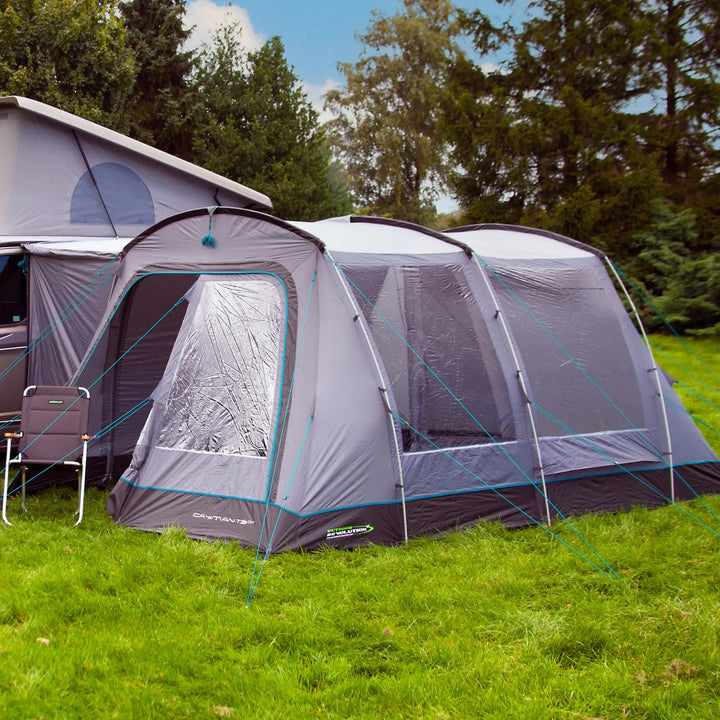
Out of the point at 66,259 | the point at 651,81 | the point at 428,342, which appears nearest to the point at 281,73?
the point at 651,81

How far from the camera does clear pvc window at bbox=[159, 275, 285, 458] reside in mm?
5113

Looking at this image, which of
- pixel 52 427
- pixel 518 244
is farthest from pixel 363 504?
pixel 518 244

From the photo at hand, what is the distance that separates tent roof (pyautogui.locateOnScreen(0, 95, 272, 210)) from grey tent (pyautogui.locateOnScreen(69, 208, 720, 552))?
4.00 m

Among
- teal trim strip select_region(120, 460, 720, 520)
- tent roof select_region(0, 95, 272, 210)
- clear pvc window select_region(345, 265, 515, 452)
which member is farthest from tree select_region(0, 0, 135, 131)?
teal trim strip select_region(120, 460, 720, 520)

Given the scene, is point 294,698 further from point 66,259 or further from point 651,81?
Answer: point 651,81

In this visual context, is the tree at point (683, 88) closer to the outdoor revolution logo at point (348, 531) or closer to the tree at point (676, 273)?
the tree at point (676, 273)

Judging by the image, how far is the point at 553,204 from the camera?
13.9 metres

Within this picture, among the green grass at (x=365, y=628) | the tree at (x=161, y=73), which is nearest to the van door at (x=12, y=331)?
the green grass at (x=365, y=628)

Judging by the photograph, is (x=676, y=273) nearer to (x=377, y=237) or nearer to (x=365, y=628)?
(x=377, y=237)

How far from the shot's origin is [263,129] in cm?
2081

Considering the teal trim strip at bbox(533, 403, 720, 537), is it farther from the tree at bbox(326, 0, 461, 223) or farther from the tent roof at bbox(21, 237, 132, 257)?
the tree at bbox(326, 0, 461, 223)

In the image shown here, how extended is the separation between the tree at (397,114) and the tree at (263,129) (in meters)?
7.46

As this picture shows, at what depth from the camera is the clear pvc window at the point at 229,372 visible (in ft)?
16.8

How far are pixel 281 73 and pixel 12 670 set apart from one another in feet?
66.2
